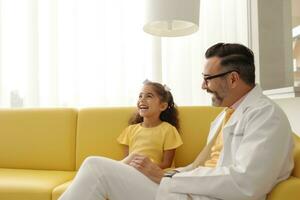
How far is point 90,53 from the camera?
9.29 feet

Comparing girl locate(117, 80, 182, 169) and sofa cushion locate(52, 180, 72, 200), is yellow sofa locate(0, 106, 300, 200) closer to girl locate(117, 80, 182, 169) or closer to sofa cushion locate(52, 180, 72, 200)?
girl locate(117, 80, 182, 169)

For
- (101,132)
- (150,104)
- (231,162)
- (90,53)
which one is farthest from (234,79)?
(90,53)

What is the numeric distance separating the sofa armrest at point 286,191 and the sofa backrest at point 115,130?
894mm

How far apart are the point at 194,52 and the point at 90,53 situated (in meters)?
0.83

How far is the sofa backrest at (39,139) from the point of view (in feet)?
7.50

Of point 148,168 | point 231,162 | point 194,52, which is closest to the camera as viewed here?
point 231,162

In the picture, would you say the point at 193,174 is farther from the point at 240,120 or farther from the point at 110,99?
the point at 110,99

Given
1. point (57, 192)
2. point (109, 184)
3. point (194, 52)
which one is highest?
point (194, 52)

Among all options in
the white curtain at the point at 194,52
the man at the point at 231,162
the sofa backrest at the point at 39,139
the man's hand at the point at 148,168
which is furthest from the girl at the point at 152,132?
the white curtain at the point at 194,52

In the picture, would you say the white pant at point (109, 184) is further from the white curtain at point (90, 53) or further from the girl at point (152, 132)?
the white curtain at point (90, 53)

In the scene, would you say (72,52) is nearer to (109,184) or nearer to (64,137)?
(64,137)

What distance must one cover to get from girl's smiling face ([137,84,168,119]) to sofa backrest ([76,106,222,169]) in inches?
4.8

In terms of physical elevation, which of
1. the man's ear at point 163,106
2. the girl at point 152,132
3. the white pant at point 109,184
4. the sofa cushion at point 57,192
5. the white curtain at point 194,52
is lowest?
the sofa cushion at point 57,192

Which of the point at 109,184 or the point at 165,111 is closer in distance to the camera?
the point at 109,184
